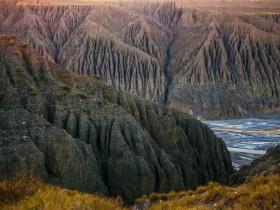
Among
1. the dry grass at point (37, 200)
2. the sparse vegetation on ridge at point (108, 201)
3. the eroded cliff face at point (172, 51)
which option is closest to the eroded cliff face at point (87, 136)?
the dry grass at point (37, 200)

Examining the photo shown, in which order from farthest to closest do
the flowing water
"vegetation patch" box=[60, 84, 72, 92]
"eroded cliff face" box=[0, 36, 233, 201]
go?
the flowing water, "vegetation patch" box=[60, 84, 72, 92], "eroded cliff face" box=[0, 36, 233, 201]

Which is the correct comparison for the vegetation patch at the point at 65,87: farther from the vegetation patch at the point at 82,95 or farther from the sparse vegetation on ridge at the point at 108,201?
the sparse vegetation on ridge at the point at 108,201

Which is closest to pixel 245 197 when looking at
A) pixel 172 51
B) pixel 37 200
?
pixel 37 200

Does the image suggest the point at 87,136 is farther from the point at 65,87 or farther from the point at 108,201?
the point at 108,201

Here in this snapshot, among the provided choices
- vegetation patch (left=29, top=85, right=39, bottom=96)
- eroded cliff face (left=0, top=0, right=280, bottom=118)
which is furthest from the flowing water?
vegetation patch (left=29, top=85, right=39, bottom=96)

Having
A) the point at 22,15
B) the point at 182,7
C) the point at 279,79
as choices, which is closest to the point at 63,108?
the point at 279,79

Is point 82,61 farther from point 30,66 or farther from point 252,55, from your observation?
point 30,66

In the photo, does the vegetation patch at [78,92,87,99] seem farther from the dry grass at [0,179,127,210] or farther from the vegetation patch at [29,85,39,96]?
the dry grass at [0,179,127,210]
